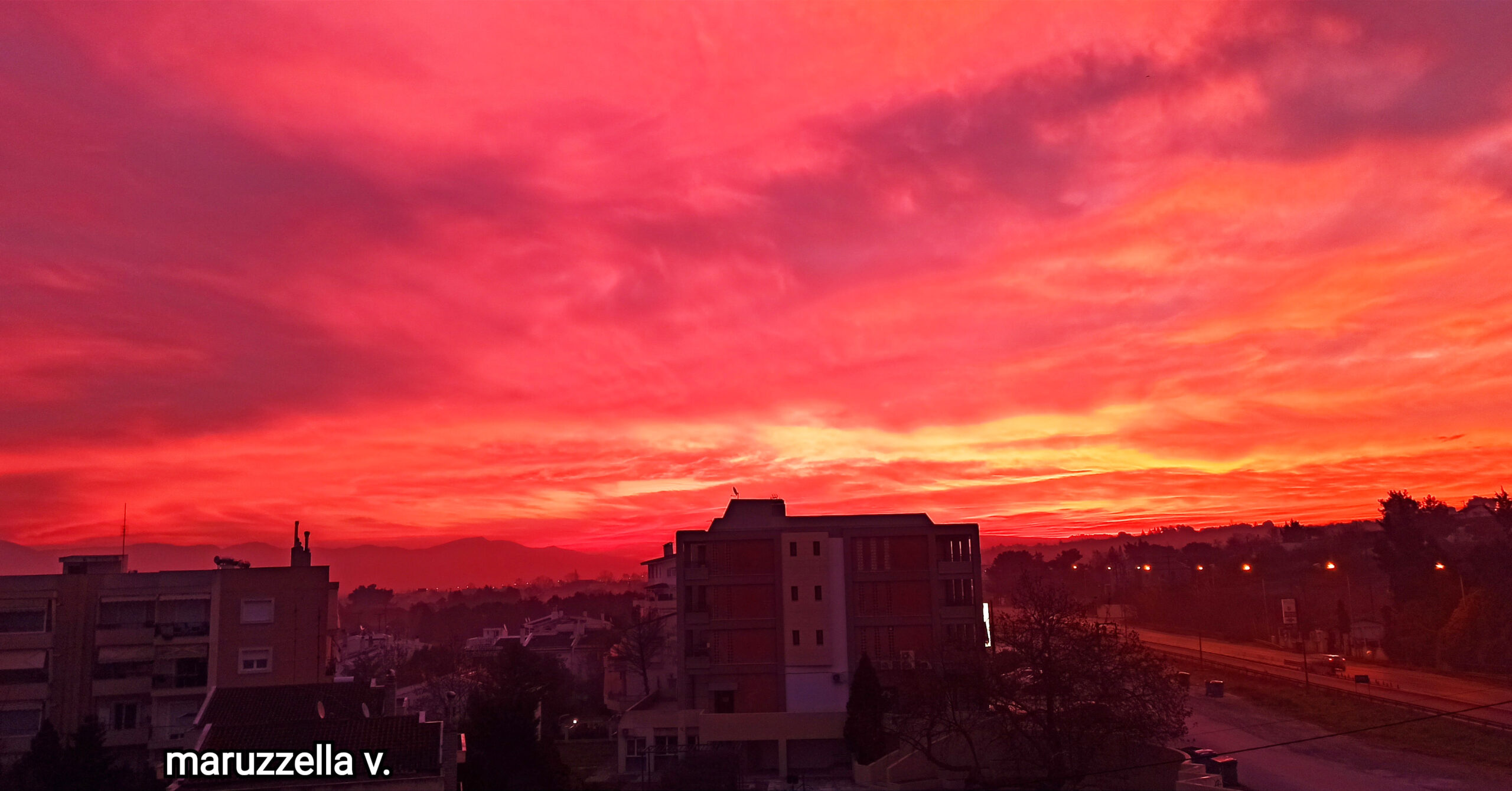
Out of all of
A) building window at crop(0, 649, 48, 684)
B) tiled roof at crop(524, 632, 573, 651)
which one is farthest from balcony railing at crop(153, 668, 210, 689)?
tiled roof at crop(524, 632, 573, 651)

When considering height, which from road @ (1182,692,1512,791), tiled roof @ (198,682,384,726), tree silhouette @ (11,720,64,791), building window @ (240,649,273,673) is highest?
building window @ (240,649,273,673)

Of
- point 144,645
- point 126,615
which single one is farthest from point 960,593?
point 126,615

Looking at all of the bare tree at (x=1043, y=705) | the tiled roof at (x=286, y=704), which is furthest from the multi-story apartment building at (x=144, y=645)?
the bare tree at (x=1043, y=705)

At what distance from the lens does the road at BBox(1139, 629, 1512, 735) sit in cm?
7588

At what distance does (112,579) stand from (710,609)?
113 ft

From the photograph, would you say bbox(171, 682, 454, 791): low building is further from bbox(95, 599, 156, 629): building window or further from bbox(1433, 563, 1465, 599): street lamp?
bbox(1433, 563, 1465, 599): street lamp

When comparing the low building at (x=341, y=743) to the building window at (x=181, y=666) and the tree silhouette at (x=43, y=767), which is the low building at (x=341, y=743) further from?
the building window at (x=181, y=666)

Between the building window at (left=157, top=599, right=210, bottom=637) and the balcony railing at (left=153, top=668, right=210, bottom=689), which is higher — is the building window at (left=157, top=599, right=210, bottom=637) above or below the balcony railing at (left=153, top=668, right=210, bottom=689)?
above

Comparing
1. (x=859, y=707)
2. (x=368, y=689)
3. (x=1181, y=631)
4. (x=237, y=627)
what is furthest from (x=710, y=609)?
(x=1181, y=631)

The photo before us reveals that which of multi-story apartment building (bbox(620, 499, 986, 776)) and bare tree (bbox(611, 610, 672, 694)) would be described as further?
bare tree (bbox(611, 610, 672, 694))

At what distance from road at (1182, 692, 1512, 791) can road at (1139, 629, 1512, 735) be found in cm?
929

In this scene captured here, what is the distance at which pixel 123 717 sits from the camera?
54562 millimetres

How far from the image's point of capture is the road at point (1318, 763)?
60781 millimetres

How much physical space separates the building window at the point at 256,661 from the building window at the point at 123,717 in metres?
6.00
